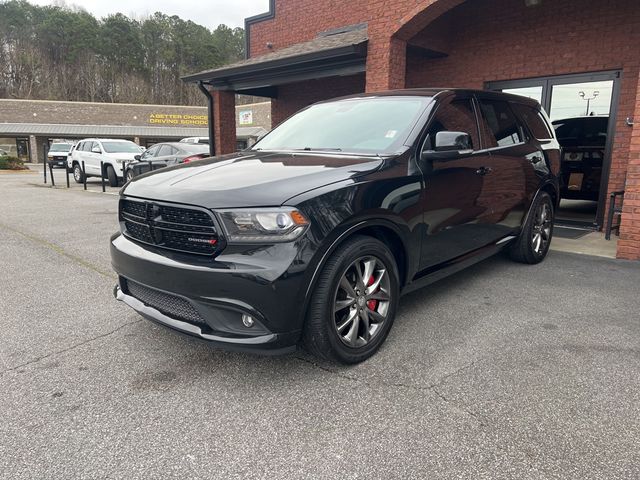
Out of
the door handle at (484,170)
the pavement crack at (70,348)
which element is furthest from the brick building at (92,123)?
the pavement crack at (70,348)

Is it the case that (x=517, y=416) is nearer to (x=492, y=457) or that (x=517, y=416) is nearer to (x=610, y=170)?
(x=492, y=457)

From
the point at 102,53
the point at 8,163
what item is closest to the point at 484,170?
the point at 8,163

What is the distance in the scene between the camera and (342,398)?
259cm

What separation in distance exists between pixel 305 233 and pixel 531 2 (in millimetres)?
7684

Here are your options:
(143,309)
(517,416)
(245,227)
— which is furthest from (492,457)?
(143,309)

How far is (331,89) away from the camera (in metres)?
12.0

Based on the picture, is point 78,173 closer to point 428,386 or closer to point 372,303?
point 372,303

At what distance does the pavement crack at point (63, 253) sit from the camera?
16.6 ft

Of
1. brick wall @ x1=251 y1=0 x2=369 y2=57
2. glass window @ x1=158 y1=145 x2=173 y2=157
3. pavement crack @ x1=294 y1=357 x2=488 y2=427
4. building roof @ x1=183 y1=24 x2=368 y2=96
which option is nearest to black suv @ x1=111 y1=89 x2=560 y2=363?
pavement crack @ x1=294 y1=357 x2=488 y2=427

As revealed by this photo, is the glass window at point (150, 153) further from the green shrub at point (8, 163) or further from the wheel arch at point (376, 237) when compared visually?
the green shrub at point (8, 163)

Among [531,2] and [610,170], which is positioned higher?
[531,2]

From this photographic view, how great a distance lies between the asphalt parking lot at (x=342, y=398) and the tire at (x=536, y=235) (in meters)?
0.96

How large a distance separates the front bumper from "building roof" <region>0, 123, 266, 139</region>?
123ft

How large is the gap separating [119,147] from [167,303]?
15868mm
